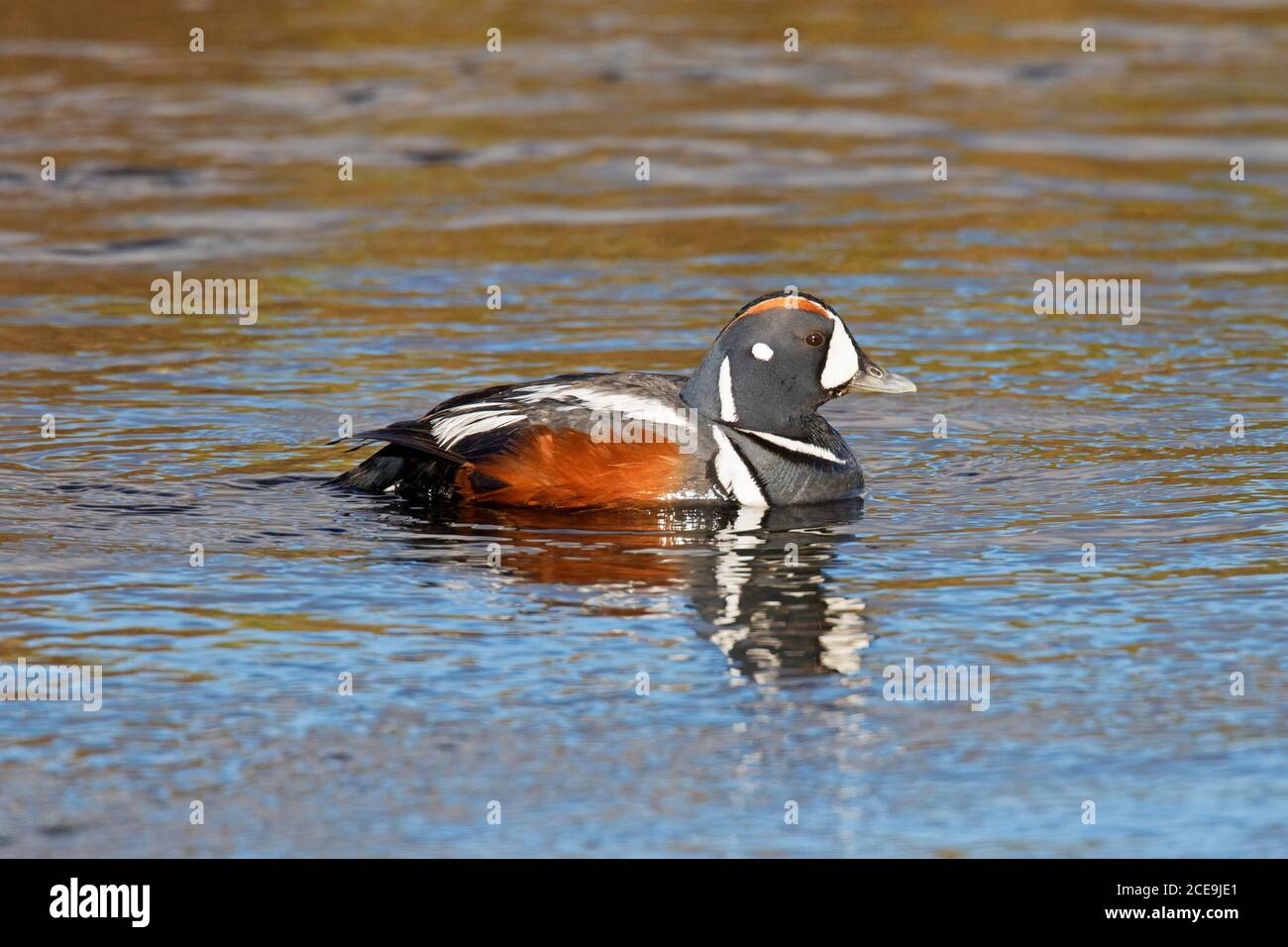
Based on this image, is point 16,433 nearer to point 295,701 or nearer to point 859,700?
point 295,701

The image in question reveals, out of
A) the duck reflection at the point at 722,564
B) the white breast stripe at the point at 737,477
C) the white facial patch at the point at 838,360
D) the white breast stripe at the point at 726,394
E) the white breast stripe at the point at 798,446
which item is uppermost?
the white facial patch at the point at 838,360

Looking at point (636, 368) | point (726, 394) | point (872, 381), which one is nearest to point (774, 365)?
point (726, 394)

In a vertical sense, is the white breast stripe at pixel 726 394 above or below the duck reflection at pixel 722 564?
above

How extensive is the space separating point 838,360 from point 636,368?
2846mm

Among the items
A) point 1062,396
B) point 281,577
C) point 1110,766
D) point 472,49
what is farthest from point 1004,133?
point 1110,766

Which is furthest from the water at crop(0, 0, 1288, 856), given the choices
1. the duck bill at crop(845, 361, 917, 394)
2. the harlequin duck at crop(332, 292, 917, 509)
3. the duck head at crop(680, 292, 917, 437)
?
the duck head at crop(680, 292, 917, 437)

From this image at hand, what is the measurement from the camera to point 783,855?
6.56 meters

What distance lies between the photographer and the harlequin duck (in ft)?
34.7

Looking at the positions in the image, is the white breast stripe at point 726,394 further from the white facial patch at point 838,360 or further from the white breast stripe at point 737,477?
the white facial patch at point 838,360

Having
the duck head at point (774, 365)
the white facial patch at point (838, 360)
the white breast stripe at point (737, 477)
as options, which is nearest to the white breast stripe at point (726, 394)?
the duck head at point (774, 365)

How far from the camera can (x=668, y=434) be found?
10.6m

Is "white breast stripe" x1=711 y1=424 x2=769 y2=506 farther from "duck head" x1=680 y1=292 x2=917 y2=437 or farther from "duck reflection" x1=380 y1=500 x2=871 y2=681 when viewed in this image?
"duck head" x1=680 y1=292 x2=917 y2=437

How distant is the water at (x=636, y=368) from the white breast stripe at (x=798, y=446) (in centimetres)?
34

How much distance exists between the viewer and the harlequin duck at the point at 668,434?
10562 millimetres
